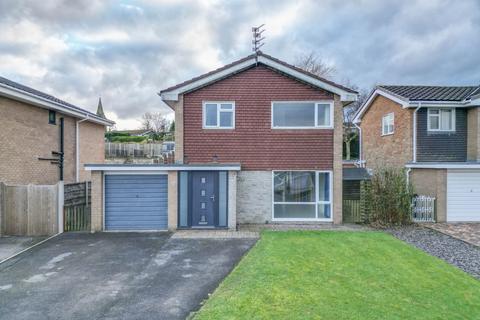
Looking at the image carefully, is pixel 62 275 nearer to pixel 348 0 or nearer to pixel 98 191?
pixel 98 191

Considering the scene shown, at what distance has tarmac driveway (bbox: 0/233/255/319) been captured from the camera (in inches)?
223

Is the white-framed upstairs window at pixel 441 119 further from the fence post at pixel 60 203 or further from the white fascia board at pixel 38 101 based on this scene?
the white fascia board at pixel 38 101

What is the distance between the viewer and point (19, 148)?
12.7 m

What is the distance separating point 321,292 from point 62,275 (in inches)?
240

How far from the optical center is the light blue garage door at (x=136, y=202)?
1208 cm

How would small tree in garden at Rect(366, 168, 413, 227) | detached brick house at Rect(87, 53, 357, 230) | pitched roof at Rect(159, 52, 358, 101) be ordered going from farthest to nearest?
detached brick house at Rect(87, 53, 357, 230)
pitched roof at Rect(159, 52, 358, 101)
small tree in garden at Rect(366, 168, 413, 227)

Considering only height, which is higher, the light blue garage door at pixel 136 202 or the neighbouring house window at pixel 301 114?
the neighbouring house window at pixel 301 114

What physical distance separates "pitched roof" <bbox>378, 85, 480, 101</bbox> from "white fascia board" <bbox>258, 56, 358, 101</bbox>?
17.7ft

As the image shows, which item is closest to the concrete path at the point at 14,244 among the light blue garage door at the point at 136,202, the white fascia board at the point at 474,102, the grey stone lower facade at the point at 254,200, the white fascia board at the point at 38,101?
the light blue garage door at the point at 136,202

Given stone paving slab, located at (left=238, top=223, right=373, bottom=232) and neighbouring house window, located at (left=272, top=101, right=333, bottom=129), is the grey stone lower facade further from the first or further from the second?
neighbouring house window, located at (left=272, top=101, right=333, bottom=129)

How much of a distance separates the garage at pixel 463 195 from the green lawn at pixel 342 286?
6.00m

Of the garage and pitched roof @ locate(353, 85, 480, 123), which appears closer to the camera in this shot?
the garage

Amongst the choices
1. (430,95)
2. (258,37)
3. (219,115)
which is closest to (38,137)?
(219,115)

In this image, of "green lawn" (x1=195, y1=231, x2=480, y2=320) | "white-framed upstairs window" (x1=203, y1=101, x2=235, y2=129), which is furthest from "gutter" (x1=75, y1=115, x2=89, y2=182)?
"green lawn" (x1=195, y1=231, x2=480, y2=320)
